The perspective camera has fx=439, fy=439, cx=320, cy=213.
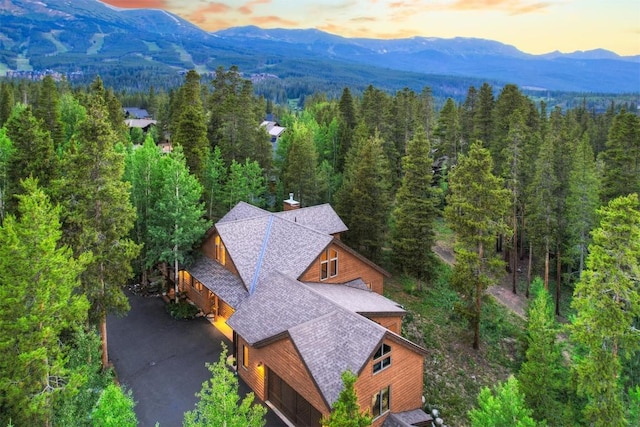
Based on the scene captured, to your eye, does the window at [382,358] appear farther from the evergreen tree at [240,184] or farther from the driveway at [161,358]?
the evergreen tree at [240,184]

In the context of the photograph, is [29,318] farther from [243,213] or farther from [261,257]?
[243,213]

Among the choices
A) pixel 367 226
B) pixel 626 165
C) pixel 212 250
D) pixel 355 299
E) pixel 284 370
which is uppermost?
pixel 626 165

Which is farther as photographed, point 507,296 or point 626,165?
point 507,296

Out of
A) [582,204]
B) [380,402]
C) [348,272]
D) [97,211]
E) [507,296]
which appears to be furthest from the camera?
[507,296]

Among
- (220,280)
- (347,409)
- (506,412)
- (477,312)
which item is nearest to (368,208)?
(477,312)

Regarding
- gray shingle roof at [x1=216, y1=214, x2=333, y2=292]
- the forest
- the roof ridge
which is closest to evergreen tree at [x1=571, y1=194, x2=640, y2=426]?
the forest

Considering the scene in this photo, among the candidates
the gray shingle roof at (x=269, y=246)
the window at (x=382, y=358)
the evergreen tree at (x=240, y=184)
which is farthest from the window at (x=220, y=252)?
the window at (x=382, y=358)

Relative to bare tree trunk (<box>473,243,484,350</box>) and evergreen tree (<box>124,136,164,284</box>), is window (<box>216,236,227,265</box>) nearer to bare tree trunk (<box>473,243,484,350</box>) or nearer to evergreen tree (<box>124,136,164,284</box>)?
evergreen tree (<box>124,136,164,284</box>)
